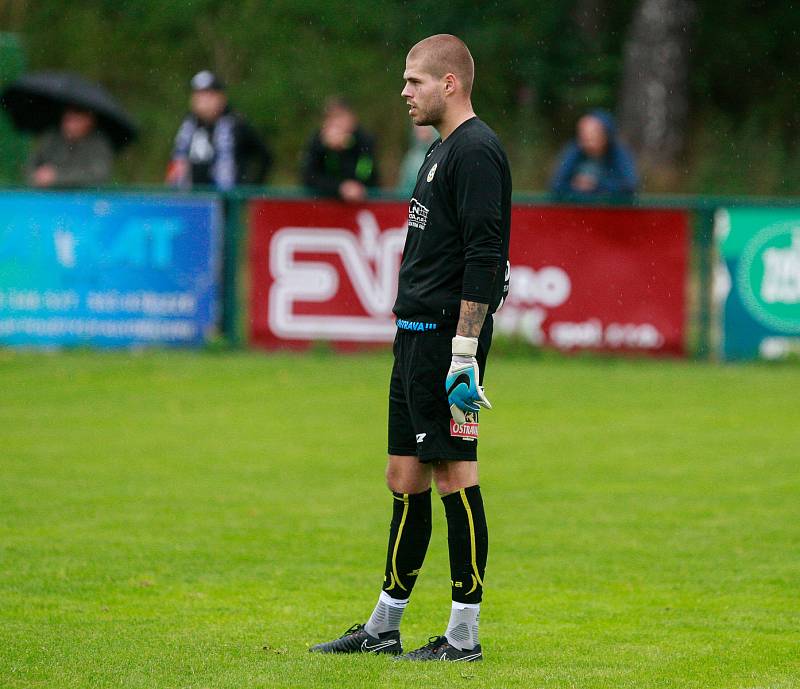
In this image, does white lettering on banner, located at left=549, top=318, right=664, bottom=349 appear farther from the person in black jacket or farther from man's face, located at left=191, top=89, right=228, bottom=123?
man's face, located at left=191, top=89, right=228, bottom=123

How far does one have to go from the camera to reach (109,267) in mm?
15695

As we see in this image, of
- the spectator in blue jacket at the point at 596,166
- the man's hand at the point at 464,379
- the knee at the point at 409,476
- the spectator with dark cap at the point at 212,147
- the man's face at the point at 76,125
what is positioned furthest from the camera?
the man's face at the point at 76,125

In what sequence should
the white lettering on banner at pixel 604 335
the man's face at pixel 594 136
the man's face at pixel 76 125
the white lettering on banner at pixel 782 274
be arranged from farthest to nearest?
the man's face at pixel 76 125 → the man's face at pixel 594 136 → the white lettering on banner at pixel 604 335 → the white lettering on banner at pixel 782 274

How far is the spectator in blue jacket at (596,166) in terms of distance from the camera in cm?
1595

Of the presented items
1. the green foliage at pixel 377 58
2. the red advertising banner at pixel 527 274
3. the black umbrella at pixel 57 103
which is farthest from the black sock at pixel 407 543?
the green foliage at pixel 377 58

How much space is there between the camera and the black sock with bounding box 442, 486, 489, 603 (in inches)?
235

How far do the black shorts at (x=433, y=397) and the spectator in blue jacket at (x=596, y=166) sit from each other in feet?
33.1

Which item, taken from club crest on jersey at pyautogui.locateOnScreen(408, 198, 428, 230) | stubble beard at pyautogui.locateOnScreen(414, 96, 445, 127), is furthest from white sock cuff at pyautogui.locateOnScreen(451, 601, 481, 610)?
stubble beard at pyautogui.locateOnScreen(414, 96, 445, 127)

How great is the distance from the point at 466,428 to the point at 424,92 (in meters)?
1.24

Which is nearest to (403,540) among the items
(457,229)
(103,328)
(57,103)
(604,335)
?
(457,229)

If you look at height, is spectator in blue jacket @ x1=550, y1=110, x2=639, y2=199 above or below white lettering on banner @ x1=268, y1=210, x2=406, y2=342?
above

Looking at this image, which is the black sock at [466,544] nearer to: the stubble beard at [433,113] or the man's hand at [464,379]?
the man's hand at [464,379]

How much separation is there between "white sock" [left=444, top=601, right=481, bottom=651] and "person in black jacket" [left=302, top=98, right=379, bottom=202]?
1013cm

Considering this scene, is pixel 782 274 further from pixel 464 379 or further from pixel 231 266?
pixel 464 379
